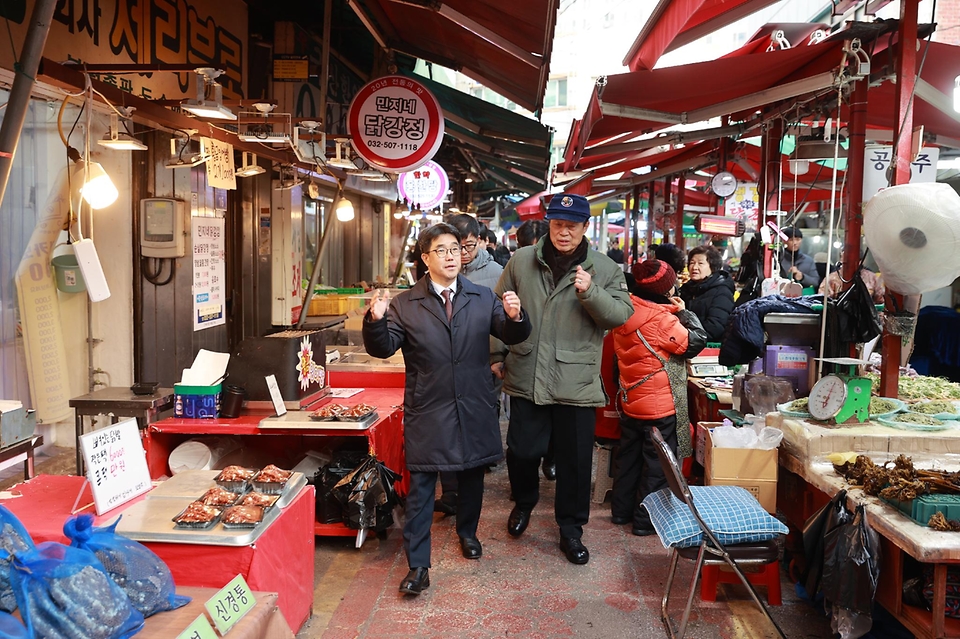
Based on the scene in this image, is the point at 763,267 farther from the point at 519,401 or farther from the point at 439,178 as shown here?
the point at 439,178

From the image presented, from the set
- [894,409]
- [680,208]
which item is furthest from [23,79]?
[680,208]

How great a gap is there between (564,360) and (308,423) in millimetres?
1771

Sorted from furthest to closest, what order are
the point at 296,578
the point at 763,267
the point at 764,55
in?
the point at 763,267 → the point at 764,55 → the point at 296,578

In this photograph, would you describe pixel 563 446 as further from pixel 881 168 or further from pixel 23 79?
pixel 23 79

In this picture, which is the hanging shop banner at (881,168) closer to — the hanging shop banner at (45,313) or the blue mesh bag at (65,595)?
the blue mesh bag at (65,595)

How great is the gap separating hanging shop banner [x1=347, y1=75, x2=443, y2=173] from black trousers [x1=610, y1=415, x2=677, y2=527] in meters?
3.52

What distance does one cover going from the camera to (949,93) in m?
7.00

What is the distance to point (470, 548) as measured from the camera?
527 centimetres

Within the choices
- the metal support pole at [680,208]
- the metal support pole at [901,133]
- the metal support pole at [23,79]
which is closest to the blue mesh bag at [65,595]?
the metal support pole at [23,79]

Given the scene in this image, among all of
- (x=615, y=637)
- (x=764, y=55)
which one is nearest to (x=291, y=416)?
(x=615, y=637)

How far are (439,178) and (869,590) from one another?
11.4 m

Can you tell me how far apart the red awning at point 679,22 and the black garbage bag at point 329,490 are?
4070 millimetres

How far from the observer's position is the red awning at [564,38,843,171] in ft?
20.5

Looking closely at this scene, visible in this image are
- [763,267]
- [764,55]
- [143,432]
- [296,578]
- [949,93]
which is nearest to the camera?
[296,578]
